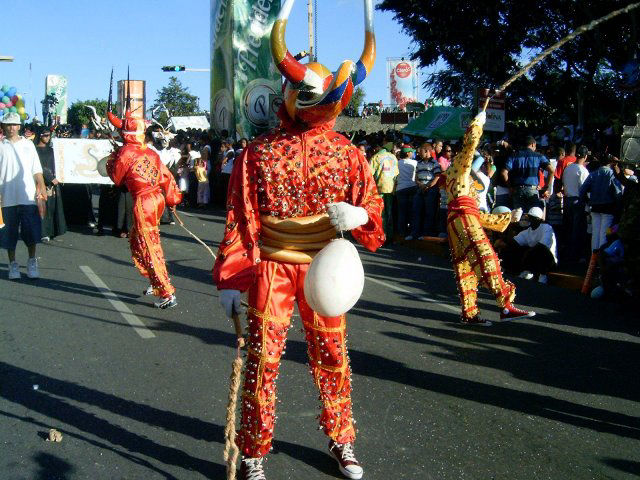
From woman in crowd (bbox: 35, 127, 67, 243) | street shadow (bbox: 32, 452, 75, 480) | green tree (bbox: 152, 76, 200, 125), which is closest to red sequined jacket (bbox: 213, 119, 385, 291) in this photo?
street shadow (bbox: 32, 452, 75, 480)

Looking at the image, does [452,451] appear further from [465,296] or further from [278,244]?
[465,296]

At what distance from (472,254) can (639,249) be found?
4.95 feet

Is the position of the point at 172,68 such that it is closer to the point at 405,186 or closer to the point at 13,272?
the point at 405,186

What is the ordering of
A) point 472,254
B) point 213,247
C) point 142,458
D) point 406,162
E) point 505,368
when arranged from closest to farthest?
point 142,458 < point 505,368 < point 472,254 < point 213,247 < point 406,162

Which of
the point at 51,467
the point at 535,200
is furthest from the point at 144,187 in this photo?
the point at 535,200

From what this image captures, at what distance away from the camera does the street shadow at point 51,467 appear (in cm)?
358

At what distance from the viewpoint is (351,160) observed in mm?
3471

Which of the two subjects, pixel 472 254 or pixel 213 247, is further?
pixel 213 247

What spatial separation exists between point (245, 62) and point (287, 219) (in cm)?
1827

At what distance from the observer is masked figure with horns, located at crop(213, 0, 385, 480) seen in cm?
334

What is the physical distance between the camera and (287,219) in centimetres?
344

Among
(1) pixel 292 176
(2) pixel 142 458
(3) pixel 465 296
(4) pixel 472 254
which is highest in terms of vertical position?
(1) pixel 292 176

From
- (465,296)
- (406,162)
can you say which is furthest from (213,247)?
(465,296)

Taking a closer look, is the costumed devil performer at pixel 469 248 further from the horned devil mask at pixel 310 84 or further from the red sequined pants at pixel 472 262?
the horned devil mask at pixel 310 84
